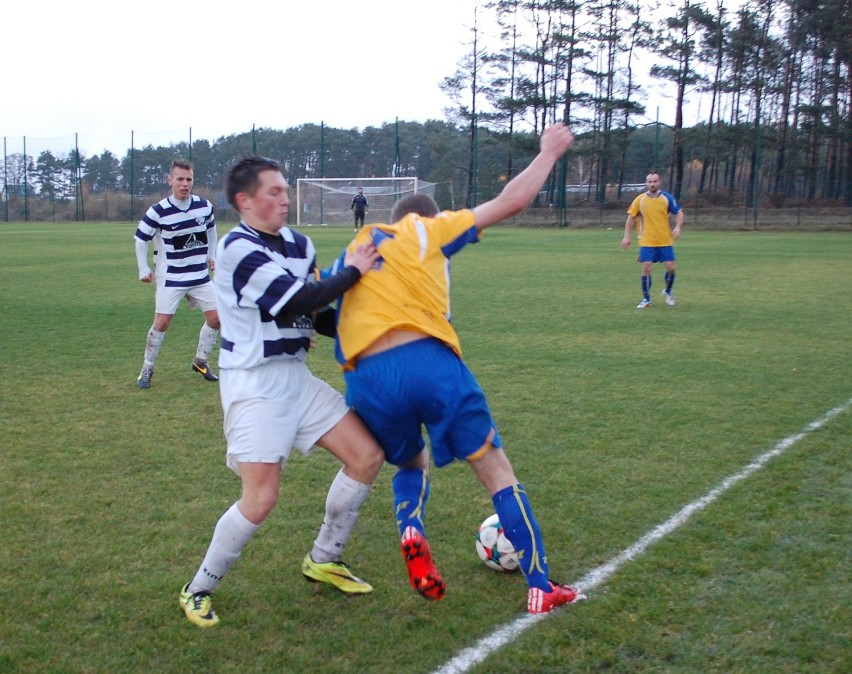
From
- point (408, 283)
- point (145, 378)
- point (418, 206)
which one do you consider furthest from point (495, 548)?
point (145, 378)

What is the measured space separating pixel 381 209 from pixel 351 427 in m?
38.1

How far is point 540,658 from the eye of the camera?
10.4 ft

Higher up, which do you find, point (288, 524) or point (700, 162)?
point (700, 162)

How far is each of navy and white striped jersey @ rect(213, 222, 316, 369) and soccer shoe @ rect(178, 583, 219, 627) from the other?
2.99 feet

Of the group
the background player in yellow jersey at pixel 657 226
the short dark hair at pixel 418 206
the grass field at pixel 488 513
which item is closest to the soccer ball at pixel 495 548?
the grass field at pixel 488 513

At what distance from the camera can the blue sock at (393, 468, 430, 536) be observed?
12.1 feet

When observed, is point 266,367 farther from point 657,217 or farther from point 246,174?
point 657,217

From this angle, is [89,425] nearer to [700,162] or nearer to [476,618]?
[476,618]

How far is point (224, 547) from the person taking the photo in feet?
11.3

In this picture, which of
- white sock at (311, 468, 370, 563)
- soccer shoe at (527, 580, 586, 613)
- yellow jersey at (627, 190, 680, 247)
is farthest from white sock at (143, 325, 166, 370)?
yellow jersey at (627, 190, 680, 247)

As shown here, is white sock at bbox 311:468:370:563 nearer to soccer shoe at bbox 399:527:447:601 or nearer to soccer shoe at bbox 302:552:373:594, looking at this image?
soccer shoe at bbox 302:552:373:594

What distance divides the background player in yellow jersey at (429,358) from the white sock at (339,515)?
258mm

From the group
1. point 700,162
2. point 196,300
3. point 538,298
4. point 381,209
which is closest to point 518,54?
point 700,162

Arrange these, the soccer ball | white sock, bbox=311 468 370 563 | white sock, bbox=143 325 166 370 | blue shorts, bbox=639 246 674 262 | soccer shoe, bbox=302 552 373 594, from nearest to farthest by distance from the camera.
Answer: white sock, bbox=311 468 370 563, soccer shoe, bbox=302 552 373 594, the soccer ball, white sock, bbox=143 325 166 370, blue shorts, bbox=639 246 674 262
